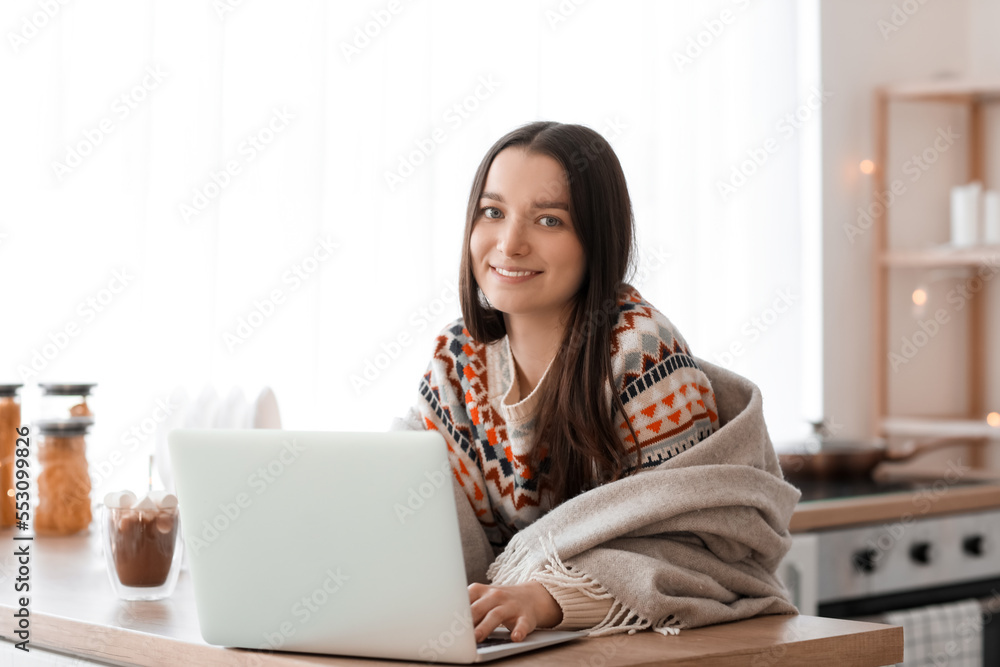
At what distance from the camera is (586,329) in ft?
3.84

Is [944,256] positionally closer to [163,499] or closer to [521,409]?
[521,409]

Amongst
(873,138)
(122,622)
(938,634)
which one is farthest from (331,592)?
(873,138)

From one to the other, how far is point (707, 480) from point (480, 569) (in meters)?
0.28

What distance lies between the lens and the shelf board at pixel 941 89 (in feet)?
9.67

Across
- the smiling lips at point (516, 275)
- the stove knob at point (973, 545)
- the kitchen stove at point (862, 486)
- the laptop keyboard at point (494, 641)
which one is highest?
the smiling lips at point (516, 275)

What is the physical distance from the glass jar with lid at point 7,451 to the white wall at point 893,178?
82.8 inches

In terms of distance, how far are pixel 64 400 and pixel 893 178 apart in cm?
236

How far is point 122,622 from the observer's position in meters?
1.06

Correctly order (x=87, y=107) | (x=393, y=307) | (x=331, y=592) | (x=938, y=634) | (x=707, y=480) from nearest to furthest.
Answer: (x=331, y=592) → (x=707, y=480) → (x=87, y=107) → (x=938, y=634) → (x=393, y=307)

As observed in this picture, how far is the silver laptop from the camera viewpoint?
0.86 meters

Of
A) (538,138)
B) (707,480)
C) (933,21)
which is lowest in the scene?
(707,480)

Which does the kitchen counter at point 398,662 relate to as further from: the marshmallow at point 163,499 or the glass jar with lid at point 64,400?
the glass jar with lid at point 64,400

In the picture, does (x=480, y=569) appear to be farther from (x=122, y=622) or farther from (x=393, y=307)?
(x=393, y=307)

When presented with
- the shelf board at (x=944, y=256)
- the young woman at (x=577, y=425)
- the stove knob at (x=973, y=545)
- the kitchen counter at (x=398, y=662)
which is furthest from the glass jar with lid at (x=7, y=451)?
the shelf board at (x=944, y=256)
